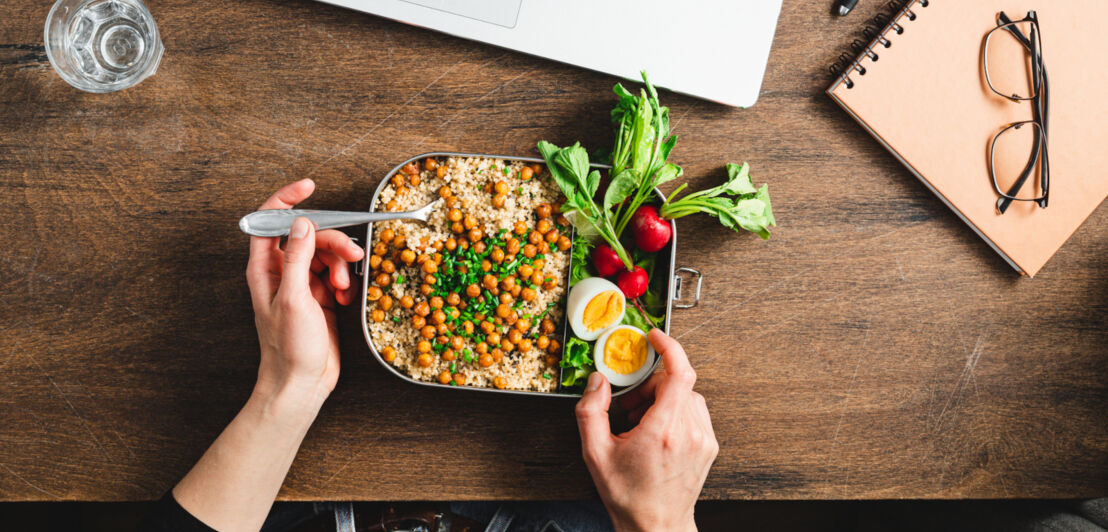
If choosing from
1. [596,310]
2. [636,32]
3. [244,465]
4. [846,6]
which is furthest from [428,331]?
[846,6]

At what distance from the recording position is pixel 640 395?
115 centimetres

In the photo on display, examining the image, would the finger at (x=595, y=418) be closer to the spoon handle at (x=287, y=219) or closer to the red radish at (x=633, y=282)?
the red radish at (x=633, y=282)

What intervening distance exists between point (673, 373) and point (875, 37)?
81 cm

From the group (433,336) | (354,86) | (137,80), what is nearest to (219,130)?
(137,80)

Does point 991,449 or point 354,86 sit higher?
point 354,86

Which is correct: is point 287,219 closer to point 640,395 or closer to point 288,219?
Result: point 288,219

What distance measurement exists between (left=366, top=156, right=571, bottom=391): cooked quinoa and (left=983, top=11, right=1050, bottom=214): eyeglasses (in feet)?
2.96

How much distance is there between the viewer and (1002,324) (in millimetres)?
1228

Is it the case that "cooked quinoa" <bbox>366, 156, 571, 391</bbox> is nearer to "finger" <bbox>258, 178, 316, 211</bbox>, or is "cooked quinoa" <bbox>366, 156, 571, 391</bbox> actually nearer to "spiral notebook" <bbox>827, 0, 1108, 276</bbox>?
"finger" <bbox>258, 178, 316, 211</bbox>

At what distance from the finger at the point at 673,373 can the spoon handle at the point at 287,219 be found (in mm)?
542

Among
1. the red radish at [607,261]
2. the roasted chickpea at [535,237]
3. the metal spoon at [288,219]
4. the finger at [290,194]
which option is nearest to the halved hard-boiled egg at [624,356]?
the red radish at [607,261]

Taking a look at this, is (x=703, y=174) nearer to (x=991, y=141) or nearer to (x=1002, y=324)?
(x=991, y=141)

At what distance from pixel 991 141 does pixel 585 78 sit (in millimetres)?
840

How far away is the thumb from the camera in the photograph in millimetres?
926
